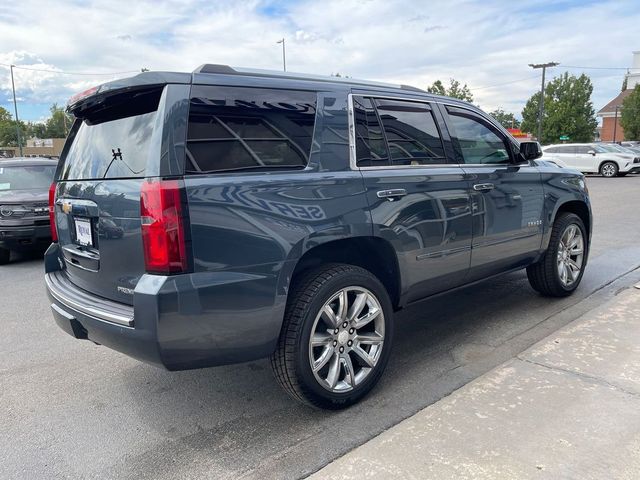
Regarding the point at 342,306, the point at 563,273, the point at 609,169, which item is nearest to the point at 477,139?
the point at 563,273

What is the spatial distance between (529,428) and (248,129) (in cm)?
215

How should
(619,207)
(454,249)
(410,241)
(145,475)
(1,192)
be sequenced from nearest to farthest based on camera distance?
(145,475)
(410,241)
(454,249)
(1,192)
(619,207)

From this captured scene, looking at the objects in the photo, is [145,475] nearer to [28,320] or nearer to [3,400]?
[3,400]

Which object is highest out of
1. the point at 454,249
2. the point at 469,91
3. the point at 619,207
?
the point at 469,91

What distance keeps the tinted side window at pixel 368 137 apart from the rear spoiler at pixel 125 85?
1108mm

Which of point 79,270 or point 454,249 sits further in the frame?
point 454,249

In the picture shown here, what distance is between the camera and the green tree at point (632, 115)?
54.1m

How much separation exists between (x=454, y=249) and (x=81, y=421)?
2.65m

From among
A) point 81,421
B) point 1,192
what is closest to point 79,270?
point 81,421

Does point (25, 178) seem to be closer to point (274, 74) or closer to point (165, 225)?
point (274, 74)

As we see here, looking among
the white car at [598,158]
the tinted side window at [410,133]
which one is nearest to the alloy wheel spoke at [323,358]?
the tinted side window at [410,133]

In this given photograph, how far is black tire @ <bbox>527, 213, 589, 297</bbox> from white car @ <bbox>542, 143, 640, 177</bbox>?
21.3 m

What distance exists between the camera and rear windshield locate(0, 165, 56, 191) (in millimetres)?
8227

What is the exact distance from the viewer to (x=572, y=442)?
102 inches
